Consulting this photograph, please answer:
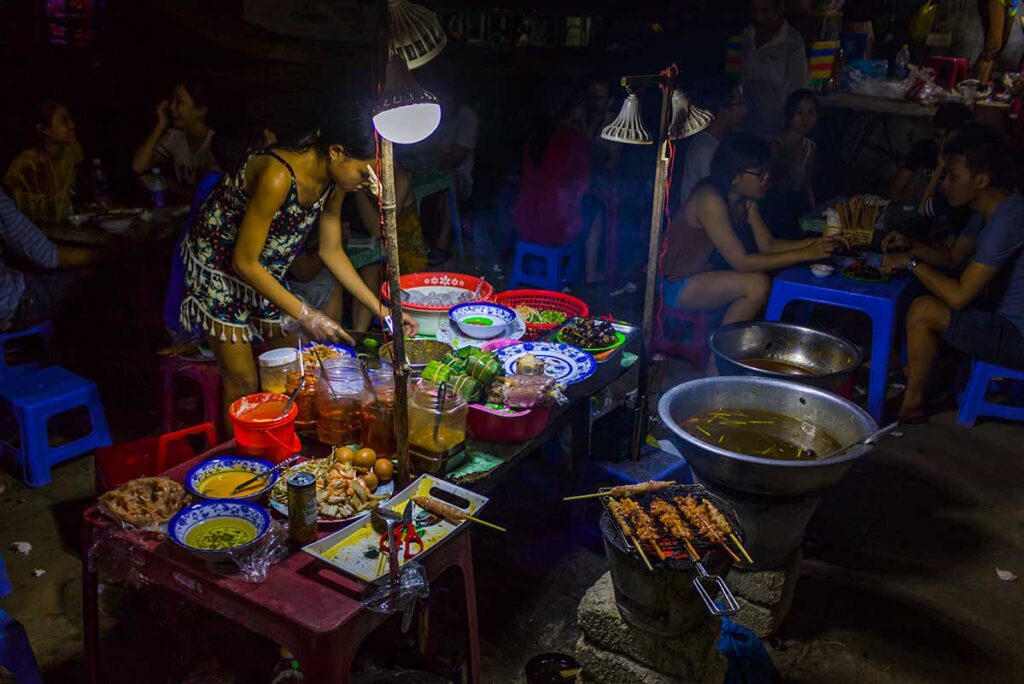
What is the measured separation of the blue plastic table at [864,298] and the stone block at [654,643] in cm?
331

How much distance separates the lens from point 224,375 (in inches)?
165

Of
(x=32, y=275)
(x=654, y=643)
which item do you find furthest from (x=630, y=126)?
(x=32, y=275)

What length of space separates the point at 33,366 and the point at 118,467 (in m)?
2.14

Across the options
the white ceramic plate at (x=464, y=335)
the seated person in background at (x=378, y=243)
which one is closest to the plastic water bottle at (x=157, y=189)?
the seated person in background at (x=378, y=243)

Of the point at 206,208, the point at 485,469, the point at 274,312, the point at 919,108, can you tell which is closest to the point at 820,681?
the point at 485,469

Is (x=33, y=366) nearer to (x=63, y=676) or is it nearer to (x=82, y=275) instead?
(x=82, y=275)

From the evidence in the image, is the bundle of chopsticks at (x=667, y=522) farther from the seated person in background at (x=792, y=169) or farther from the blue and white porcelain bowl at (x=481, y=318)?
the seated person in background at (x=792, y=169)

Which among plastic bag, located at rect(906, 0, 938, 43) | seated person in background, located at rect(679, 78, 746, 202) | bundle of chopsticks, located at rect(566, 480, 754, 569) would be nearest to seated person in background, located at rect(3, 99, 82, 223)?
bundle of chopsticks, located at rect(566, 480, 754, 569)

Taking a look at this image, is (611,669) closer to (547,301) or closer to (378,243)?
(547,301)

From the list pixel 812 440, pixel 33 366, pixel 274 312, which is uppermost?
pixel 274 312

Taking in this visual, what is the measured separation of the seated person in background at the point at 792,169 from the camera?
267 inches

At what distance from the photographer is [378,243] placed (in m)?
6.36

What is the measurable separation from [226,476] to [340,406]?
50 cm

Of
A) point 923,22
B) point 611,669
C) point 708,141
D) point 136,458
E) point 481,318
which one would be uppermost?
point 923,22
